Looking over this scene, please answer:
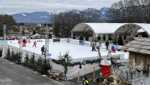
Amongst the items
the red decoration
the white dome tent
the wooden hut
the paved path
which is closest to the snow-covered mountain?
the white dome tent

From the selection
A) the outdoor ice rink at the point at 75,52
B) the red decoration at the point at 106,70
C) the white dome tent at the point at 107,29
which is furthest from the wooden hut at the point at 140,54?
the white dome tent at the point at 107,29

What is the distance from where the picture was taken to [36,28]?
9781 cm

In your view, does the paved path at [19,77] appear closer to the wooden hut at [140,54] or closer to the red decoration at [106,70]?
the red decoration at [106,70]

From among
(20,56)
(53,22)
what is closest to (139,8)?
(53,22)

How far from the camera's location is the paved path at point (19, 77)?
22516 millimetres

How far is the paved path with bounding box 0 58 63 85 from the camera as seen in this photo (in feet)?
73.9

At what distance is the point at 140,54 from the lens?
16.6m

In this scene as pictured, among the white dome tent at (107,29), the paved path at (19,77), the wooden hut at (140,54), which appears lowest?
the paved path at (19,77)

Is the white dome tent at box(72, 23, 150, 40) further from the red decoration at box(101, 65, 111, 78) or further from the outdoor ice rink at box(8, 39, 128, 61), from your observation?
the red decoration at box(101, 65, 111, 78)

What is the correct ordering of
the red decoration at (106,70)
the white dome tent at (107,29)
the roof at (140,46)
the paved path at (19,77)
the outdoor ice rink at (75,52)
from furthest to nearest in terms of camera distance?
the white dome tent at (107,29)
the outdoor ice rink at (75,52)
the paved path at (19,77)
the red decoration at (106,70)
the roof at (140,46)

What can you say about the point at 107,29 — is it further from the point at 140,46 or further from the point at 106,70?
the point at 140,46

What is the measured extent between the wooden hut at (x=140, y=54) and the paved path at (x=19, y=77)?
618 centimetres

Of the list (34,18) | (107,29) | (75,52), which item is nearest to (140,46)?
(75,52)

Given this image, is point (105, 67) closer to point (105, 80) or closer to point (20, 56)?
point (105, 80)
